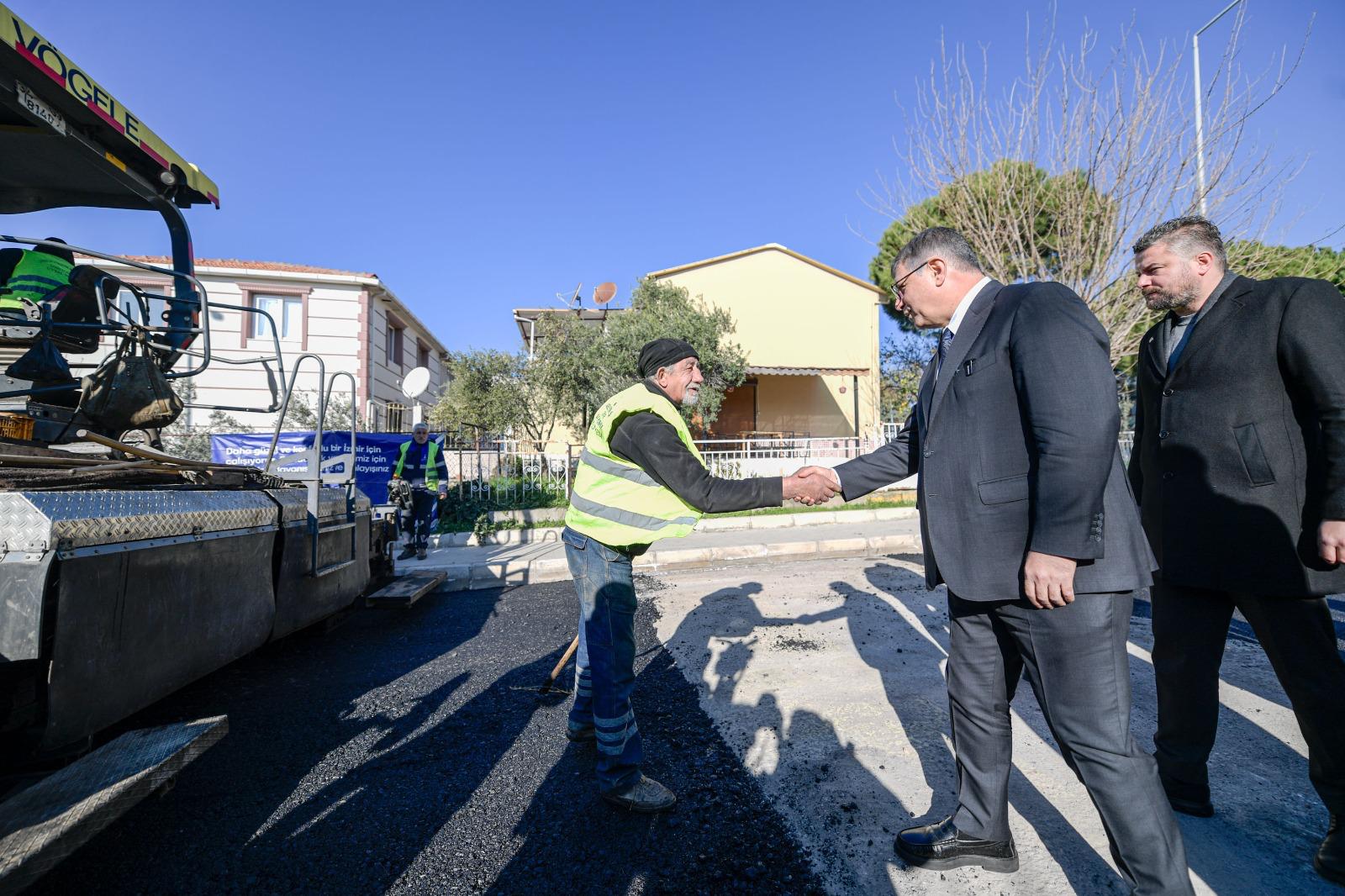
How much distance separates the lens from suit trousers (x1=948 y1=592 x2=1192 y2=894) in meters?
1.51

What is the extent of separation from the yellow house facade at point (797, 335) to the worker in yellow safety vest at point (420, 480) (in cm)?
1156

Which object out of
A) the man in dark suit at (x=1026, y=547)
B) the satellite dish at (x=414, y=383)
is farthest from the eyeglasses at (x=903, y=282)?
the satellite dish at (x=414, y=383)

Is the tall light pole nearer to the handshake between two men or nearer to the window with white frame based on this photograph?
the handshake between two men

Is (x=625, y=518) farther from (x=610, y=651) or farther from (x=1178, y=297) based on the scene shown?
(x=1178, y=297)

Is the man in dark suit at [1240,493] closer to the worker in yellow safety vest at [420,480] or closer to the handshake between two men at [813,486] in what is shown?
the handshake between two men at [813,486]

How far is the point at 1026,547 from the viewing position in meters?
1.70

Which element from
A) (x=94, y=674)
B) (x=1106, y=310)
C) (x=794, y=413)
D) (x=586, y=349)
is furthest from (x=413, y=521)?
(x=794, y=413)

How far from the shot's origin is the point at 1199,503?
2070 mm

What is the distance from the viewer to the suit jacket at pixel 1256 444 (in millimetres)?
1868

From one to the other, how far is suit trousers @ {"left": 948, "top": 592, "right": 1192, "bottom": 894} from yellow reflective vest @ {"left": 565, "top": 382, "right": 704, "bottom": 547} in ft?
3.60

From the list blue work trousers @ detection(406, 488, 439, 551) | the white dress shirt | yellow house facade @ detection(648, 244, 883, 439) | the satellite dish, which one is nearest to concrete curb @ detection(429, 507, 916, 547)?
blue work trousers @ detection(406, 488, 439, 551)

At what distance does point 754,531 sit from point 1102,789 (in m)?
8.36

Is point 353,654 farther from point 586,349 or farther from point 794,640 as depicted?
point 586,349

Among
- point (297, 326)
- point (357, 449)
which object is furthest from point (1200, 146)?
point (297, 326)
